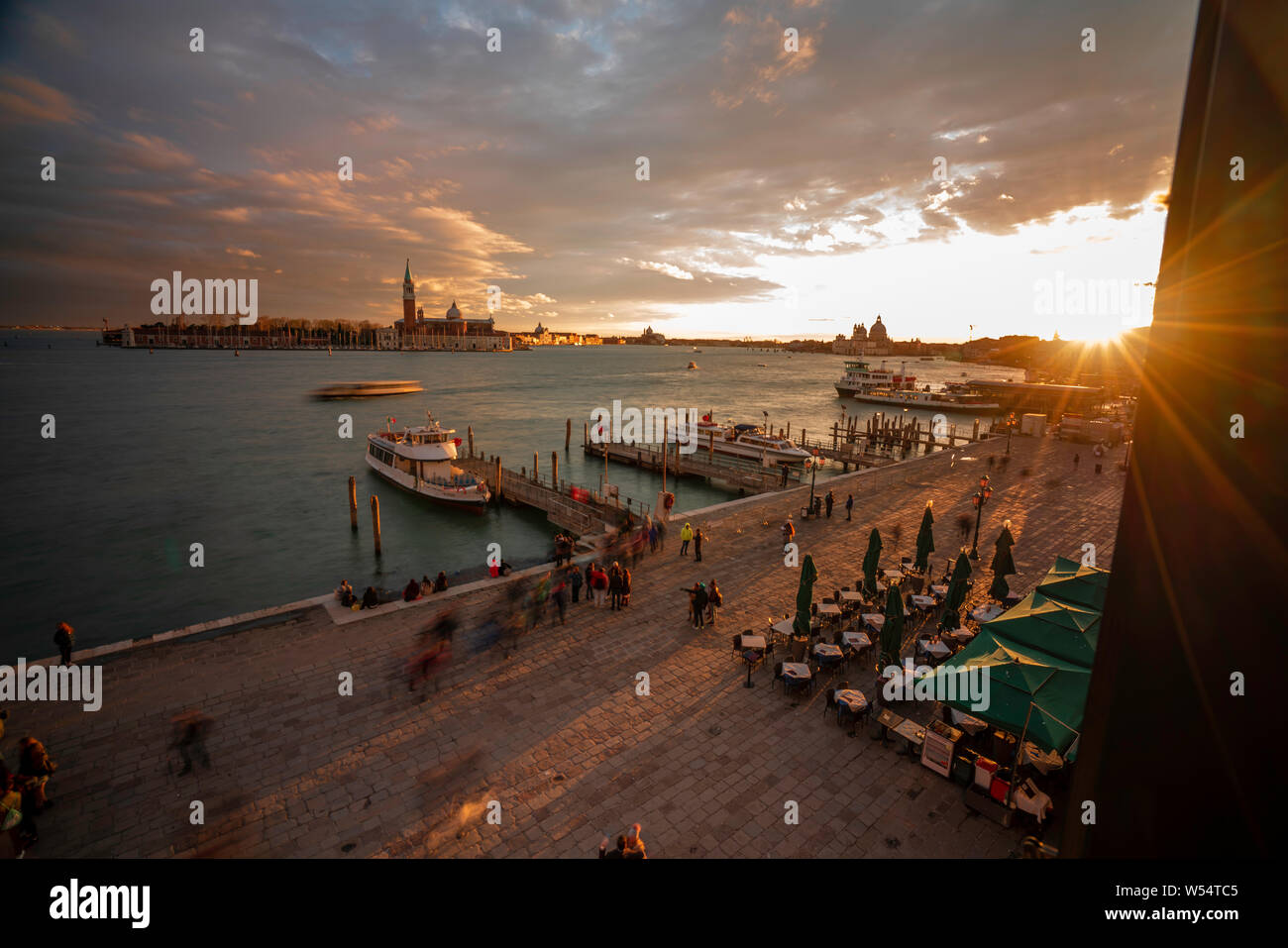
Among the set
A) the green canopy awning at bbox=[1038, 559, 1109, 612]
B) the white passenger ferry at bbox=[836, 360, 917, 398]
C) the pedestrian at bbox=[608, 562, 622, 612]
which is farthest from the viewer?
the white passenger ferry at bbox=[836, 360, 917, 398]

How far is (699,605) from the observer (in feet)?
41.9

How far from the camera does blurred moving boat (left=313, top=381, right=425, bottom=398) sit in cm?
9588

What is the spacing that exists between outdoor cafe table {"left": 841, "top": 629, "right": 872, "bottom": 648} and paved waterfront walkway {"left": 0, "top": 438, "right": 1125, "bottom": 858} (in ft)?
1.92

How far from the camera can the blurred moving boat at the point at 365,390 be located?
9588 centimetres

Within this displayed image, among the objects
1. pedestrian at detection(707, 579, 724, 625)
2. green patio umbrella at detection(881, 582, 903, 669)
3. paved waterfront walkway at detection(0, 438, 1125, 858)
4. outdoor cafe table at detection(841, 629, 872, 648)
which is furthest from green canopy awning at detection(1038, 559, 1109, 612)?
pedestrian at detection(707, 579, 724, 625)

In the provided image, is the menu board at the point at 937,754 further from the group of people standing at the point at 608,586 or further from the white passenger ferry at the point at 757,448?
the white passenger ferry at the point at 757,448

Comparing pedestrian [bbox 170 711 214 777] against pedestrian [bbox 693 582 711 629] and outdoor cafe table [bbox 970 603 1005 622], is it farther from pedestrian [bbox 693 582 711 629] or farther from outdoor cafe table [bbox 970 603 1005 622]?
outdoor cafe table [bbox 970 603 1005 622]

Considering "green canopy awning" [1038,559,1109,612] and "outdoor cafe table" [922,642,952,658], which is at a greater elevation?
"green canopy awning" [1038,559,1109,612]

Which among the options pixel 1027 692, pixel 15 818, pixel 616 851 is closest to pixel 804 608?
pixel 1027 692

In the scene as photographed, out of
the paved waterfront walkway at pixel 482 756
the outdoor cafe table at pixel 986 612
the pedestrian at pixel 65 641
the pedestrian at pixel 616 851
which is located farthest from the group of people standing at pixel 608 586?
the pedestrian at pixel 65 641

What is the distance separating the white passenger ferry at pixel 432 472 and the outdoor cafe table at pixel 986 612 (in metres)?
25.7

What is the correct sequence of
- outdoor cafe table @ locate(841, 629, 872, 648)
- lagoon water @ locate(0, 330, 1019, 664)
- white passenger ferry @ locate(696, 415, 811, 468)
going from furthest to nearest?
1. white passenger ferry @ locate(696, 415, 811, 468)
2. lagoon water @ locate(0, 330, 1019, 664)
3. outdoor cafe table @ locate(841, 629, 872, 648)

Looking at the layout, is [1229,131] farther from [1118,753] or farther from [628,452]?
[628,452]

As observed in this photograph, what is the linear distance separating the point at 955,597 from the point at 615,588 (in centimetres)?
775
